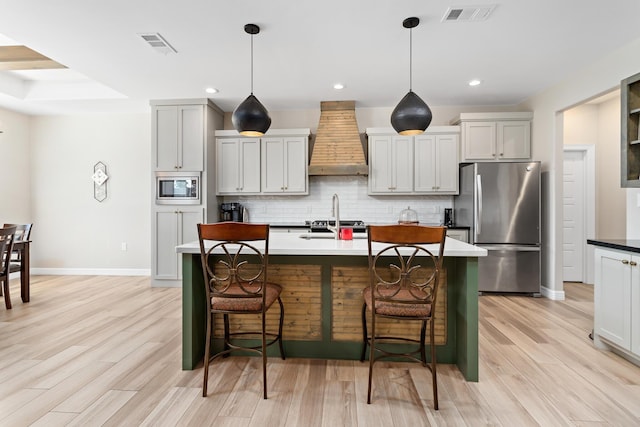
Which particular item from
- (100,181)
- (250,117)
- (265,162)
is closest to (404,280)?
(250,117)

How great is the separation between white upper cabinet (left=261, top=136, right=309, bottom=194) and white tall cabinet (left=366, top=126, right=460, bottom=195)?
3.36 feet

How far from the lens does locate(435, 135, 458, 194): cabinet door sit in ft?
15.8

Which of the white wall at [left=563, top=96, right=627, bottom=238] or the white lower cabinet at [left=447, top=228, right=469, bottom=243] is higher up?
the white wall at [left=563, top=96, right=627, bottom=238]

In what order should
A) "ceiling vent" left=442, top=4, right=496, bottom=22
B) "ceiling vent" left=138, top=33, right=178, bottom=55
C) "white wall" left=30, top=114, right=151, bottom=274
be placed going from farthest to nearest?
"white wall" left=30, top=114, right=151, bottom=274 → "ceiling vent" left=138, top=33, right=178, bottom=55 → "ceiling vent" left=442, top=4, right=496, bottom=22

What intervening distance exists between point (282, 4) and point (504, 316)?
3.69m

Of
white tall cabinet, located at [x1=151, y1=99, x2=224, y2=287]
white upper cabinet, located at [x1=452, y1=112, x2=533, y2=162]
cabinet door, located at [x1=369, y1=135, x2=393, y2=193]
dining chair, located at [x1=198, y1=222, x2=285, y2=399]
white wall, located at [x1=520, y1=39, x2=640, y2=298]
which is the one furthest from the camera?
cabinet door, located at [x1=369, y1=135, x2=393, y2=193]

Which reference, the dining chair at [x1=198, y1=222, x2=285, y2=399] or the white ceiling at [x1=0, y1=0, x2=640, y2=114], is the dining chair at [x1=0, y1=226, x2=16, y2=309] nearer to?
the white ceiling at [x1=0, y1=0, x2=640, y2=114]

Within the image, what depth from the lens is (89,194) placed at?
559 cm

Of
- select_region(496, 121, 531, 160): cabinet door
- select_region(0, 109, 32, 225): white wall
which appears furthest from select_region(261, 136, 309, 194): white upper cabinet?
select_region(0, 109, 32, 225): white wall

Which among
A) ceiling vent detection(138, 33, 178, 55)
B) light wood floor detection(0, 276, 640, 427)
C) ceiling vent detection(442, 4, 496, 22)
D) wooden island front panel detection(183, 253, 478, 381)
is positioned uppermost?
ceiling vent detection(138, 33, 178, 55)

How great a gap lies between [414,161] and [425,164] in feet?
0.54

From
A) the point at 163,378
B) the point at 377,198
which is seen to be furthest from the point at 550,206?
the point at 163,378

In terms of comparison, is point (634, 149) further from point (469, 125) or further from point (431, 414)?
point (431, 414)

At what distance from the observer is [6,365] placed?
2.40 meters
